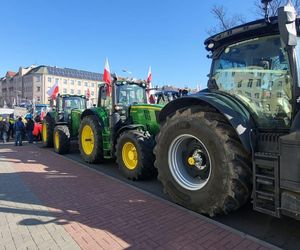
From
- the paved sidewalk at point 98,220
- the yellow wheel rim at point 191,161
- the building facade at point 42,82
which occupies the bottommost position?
the paved sidewalk at point 98,220

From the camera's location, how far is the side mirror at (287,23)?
3396 millimetres

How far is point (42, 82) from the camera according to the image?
96625 mm

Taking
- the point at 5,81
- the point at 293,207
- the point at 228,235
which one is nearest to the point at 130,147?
the point at 228,235

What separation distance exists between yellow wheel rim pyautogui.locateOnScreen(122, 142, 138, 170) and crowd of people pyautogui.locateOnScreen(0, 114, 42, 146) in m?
10.3

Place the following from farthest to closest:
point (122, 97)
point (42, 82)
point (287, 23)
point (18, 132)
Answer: point (42, 82) < point (18, 132) < point (122, 97) < point (287, 23)

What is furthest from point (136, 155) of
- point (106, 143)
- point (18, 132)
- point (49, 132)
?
point (18, 132)

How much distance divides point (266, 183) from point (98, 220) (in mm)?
2551

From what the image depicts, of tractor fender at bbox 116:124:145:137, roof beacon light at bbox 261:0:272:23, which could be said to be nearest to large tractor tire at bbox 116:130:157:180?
tractor fender at bbox 116:124:145:137

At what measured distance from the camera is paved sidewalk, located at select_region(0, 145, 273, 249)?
3996 millimetres

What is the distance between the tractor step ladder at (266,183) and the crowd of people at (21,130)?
14.4 meters

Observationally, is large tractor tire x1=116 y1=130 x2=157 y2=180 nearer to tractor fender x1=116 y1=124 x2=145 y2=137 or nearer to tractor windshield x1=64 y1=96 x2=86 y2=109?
tractor fender x1=116 y1=124 x2=145 y2=137

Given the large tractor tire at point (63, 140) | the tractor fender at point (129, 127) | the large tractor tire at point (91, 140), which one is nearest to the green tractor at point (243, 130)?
the tractor fender at point (129, 127)

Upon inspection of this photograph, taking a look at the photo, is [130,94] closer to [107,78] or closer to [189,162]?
[107,78]

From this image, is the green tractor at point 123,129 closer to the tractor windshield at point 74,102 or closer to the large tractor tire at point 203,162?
the large tractor tire at point 203,162
